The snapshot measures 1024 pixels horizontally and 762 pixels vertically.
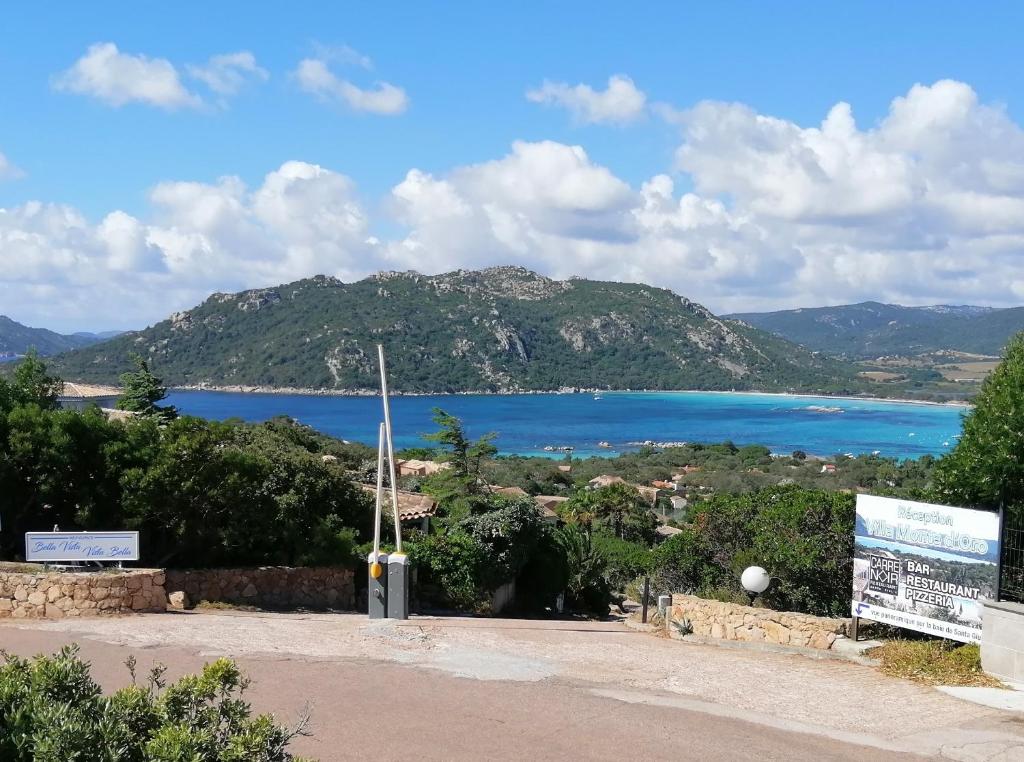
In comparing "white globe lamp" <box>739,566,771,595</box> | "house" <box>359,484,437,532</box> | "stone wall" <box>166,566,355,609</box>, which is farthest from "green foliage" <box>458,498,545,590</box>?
"white globe lamp" <box>739,566,771,595</box>

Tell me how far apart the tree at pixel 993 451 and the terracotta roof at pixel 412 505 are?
535 inches

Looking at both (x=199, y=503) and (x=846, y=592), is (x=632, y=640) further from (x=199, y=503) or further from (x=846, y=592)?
(x=199, y=503)

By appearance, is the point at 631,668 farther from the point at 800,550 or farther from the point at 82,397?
the point at 82,397

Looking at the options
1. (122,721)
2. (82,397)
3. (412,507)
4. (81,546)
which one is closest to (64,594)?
(81,546)

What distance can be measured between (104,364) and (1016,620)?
185581 millimetres

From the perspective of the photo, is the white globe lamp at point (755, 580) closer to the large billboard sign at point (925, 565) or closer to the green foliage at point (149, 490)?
the large billboard sign at point (925, 565)

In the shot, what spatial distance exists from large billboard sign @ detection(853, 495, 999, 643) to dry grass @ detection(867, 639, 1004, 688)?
186 millimetres

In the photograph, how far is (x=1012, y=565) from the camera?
10.3m

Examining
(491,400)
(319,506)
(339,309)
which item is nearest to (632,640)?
(319,506)

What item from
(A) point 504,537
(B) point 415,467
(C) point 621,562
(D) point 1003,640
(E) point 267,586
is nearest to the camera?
(D) point 1003,640

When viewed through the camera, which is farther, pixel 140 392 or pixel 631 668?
pixel 140 392

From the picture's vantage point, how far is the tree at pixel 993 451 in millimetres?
11070

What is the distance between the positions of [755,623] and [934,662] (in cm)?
248

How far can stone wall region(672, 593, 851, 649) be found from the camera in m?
11.6
